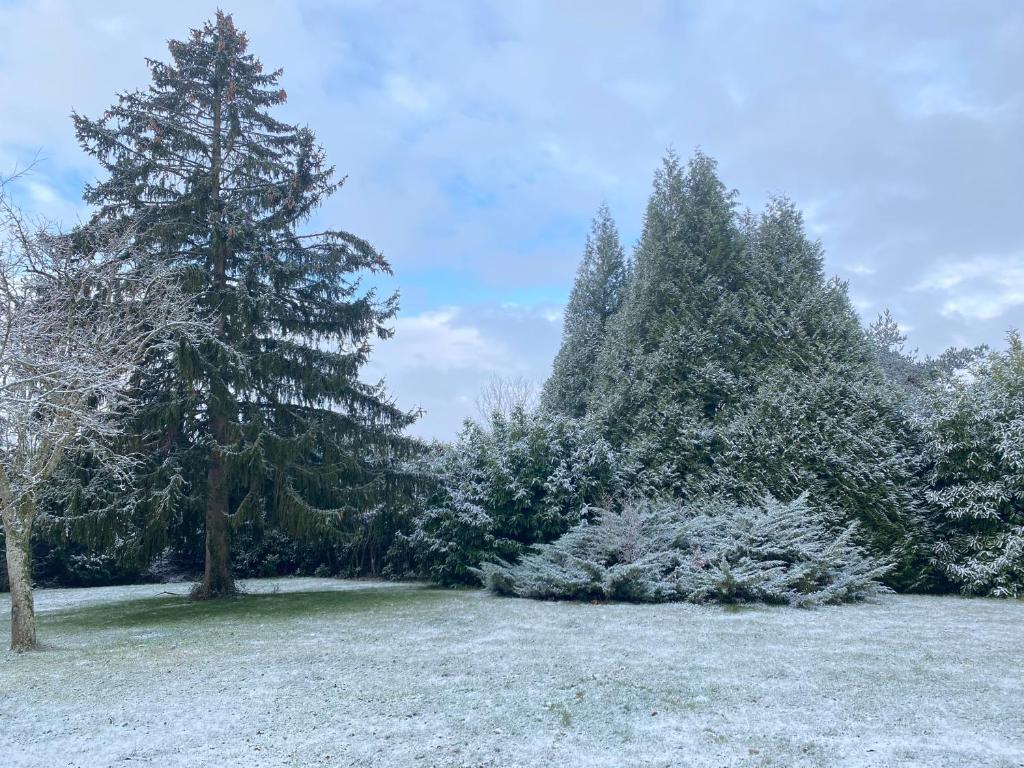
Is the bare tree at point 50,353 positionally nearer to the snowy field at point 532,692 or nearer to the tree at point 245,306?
the tree at point 245,306

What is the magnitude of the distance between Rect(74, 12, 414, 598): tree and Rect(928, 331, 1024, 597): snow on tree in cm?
913

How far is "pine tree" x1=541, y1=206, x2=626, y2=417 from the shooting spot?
606 inches

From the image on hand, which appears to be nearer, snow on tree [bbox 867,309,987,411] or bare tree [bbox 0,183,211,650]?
bare tree [bbox 0,183,211,650]

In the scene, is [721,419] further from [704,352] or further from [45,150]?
[45,150]

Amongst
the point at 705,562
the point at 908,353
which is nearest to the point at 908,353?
the point at 908,353

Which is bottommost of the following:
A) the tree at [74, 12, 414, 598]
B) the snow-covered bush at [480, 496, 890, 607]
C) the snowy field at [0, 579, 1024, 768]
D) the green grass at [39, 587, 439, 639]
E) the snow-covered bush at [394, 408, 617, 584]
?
the green grass at [39, 587, 439, 639]

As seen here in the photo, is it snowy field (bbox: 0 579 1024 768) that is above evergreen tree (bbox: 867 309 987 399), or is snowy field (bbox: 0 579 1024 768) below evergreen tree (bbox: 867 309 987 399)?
below

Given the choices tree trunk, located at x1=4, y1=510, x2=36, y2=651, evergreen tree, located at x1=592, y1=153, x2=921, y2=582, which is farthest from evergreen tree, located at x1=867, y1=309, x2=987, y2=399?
tree trunk, located at x1=4, y1=510, x2=36, y2=651

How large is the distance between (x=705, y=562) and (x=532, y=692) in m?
5.76

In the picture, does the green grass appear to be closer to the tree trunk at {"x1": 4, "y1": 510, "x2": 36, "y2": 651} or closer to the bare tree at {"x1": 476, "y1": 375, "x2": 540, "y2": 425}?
the tree trunk at {"x1": 4, "y1": 510, "x2": 36, "y2": 651}

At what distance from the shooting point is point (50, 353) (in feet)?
24.8

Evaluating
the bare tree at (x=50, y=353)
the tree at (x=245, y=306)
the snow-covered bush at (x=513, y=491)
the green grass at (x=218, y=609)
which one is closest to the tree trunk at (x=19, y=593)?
the bare tree at (x=50, y=353)

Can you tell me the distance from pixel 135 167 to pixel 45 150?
3258 millimetres

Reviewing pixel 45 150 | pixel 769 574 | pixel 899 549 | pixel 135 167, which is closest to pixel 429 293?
pixel 135 167
